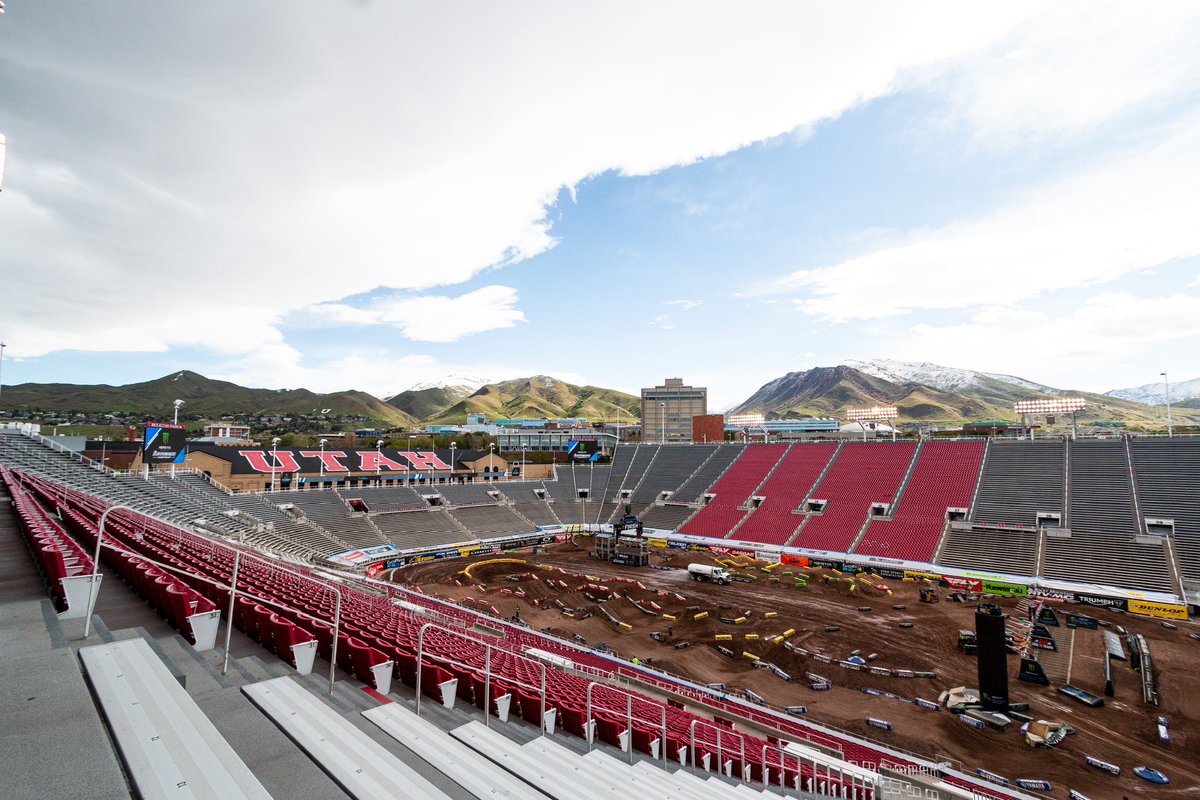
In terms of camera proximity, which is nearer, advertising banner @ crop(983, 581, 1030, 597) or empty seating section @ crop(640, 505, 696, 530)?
advertising banner @ crop(983, 581, 1030, 597)

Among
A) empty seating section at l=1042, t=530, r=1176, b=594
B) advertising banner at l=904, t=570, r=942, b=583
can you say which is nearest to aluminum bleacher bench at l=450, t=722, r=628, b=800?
advertising banner at l=904, t=570, r=942, b=583

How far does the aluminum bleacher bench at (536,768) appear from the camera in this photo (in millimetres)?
5137

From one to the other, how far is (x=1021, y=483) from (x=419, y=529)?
186 ft

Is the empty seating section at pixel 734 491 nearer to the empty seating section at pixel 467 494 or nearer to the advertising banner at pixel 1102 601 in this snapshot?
the empty seating section at pixel 467 494

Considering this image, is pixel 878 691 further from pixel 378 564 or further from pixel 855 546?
pixel 378 564

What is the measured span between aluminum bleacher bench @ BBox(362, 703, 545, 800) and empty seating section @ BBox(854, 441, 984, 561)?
47286 mm

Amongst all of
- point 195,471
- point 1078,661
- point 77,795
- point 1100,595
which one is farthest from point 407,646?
point 195,471

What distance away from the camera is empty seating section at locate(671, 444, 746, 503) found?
63.0 m

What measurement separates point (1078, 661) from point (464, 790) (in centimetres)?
3347

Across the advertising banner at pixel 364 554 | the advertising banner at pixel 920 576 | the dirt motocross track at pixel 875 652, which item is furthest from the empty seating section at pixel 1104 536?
the advertising banner at pixel 364 554

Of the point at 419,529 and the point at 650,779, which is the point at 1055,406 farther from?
the point at 650,779

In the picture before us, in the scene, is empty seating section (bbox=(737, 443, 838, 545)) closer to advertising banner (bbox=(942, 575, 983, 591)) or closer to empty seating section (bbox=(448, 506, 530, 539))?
advertising banner (bbox=(942, 575, 983, 591))

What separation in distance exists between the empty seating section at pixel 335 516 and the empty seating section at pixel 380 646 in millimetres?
30335

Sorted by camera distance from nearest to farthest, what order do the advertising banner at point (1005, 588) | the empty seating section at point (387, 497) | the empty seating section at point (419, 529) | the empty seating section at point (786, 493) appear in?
1. the advertising banner at point (1005, 588)
2. the empty seating section at point (419, 529)
3. the empty seating section at point (786, 493)
4. the empty seating section at point (387, 497)
